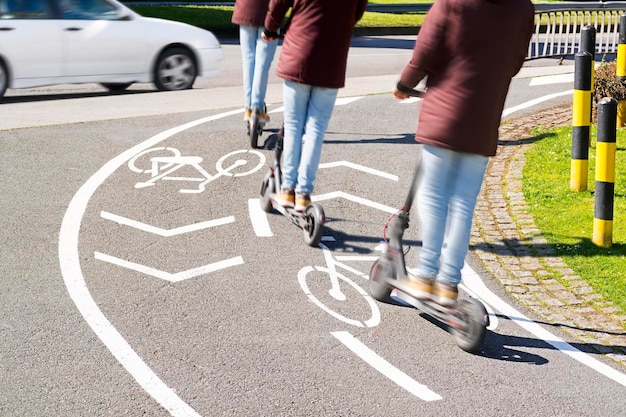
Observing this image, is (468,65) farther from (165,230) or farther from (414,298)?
(165,230)

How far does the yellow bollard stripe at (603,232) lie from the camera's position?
25.1ft

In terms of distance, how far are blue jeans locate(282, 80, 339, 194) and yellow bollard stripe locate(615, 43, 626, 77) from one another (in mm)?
4763

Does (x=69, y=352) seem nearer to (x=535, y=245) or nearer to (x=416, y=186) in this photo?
(x=416, y=186)

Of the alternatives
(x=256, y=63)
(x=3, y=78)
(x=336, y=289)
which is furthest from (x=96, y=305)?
(x=3, y=78)

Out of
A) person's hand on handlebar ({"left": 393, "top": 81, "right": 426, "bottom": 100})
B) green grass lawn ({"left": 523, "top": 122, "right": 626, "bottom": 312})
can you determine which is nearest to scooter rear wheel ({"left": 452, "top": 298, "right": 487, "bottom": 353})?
person's hand on handlebar ({"left": 393, "top": 81, "right": 426, "bottom": 100})

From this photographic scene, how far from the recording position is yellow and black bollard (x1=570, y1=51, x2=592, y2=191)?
8.71 m

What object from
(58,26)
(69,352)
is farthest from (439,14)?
(58,26)

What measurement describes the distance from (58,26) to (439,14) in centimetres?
965

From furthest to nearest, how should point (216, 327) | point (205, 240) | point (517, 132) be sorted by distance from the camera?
point (517, 132) → point (205, 240) → point (216, 327)

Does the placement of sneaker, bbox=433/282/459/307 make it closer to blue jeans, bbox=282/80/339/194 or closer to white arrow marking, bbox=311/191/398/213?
blue jeans, bbox=282/80/339/194

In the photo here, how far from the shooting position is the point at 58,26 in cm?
1405

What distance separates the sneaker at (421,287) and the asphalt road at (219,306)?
24 cm

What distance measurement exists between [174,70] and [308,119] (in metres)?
7.72

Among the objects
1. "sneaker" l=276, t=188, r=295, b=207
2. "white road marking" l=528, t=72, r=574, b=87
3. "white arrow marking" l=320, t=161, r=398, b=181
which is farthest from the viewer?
"white road marking" l=528, t=72, r=574, b=87
